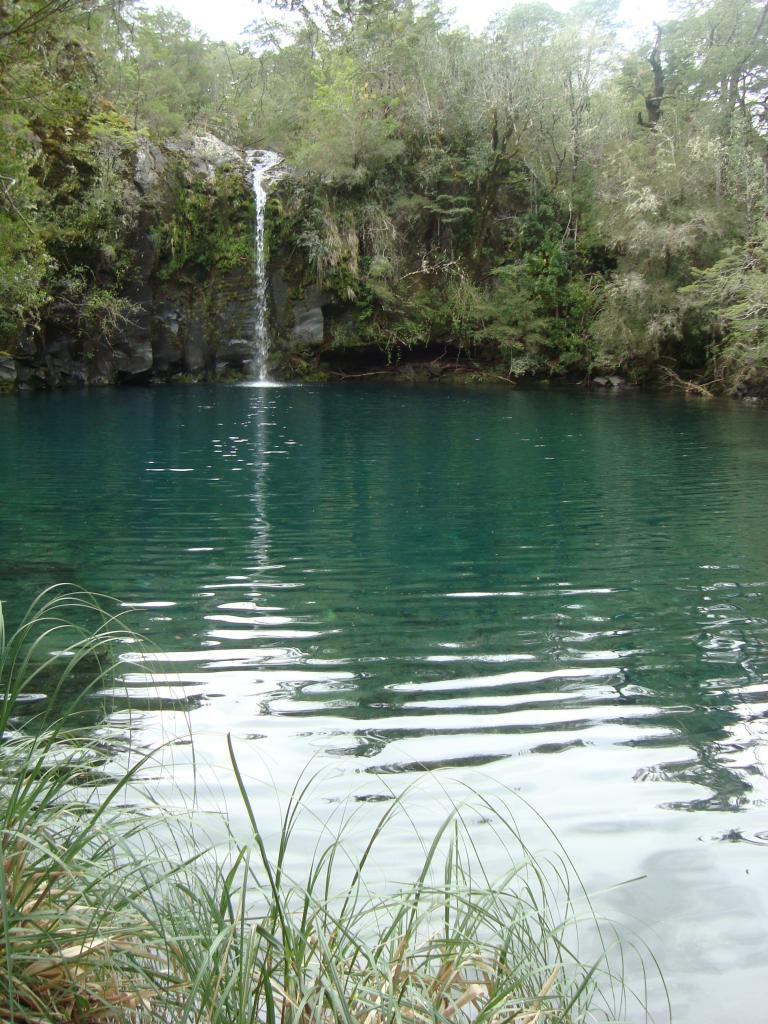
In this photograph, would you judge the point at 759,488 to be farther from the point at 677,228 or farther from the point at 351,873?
the point at 677,228

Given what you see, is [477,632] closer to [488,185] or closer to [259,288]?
[259,288]

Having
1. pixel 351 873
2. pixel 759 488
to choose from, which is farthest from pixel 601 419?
pixel 351 873

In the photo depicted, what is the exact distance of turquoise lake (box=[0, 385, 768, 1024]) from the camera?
3264 mm

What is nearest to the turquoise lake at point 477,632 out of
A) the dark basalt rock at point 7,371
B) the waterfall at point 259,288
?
the dark basalt rock at point 7,371

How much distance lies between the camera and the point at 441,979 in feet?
6.40

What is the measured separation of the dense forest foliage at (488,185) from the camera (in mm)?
24219

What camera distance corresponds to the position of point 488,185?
30.8 metres

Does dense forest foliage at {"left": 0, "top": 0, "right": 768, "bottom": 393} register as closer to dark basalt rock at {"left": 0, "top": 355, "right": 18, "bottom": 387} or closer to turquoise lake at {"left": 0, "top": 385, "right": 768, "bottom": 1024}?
dark basalt rock at {"left": 0, "top": 355, "right": 18, "bottom": 387}

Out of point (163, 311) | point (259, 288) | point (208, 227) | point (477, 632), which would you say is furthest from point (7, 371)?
point (477, 632)

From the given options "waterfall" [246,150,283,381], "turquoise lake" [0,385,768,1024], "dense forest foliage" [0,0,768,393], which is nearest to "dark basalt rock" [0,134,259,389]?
"waterfall" [246,150,283,381]

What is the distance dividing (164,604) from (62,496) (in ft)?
14.8

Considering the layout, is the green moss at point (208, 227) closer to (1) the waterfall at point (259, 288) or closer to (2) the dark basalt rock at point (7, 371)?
(1) the waterfall at point (259, 288)

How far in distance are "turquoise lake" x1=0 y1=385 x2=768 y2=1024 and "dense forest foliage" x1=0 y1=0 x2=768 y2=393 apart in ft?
40.7

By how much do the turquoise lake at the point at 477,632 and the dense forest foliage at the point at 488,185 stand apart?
12.4 m
